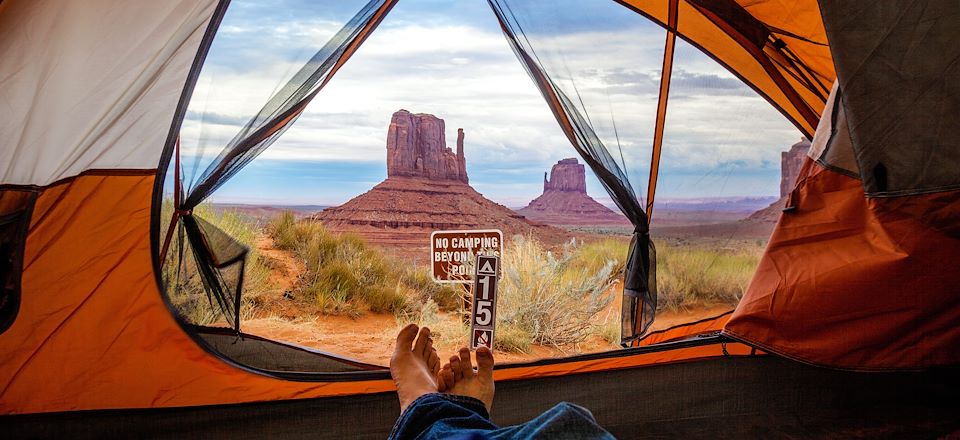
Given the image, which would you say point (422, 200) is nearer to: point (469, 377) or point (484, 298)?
point (484, 298)

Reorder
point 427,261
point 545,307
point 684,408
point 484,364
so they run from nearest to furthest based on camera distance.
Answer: point 484,364
point 684,408
point 545,307
point 427,261

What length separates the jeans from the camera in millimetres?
935

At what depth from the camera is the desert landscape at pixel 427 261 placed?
2.85 m

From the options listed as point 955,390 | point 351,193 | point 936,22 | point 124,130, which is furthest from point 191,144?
point 351,193

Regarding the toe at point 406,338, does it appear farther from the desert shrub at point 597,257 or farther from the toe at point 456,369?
the desert shrub at point 597,257

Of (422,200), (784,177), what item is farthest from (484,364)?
(422,200)

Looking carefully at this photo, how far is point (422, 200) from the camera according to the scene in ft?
41.5

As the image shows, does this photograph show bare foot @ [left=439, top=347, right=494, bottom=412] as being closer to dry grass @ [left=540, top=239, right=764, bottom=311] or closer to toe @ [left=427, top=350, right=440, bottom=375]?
toe @ [left=427, top=350, right=440, bottom=375]

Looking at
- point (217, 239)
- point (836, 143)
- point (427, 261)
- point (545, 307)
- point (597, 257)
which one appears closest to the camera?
point (836, 143)

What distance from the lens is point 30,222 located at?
204 cm

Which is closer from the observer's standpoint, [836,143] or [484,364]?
[484,364]

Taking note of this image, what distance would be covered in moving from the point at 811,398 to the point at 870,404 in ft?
0.76

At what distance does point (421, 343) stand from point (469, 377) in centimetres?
22

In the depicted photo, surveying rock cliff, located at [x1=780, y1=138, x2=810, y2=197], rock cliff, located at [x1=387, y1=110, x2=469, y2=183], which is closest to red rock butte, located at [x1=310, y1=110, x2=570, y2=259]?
rock cliff, located at [x1=387, y1=110, x2=469, y2=183]
